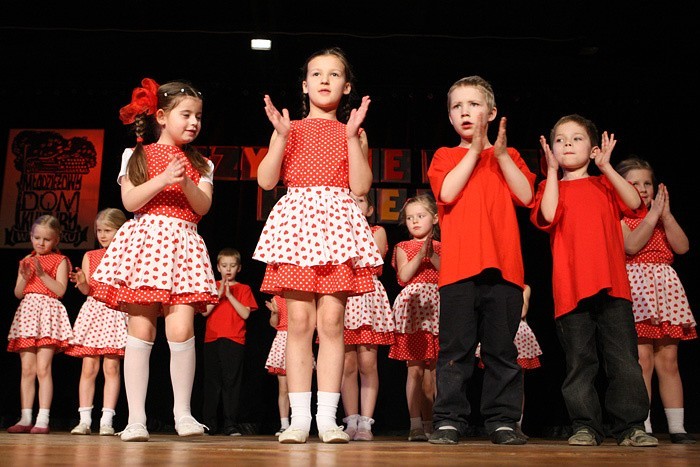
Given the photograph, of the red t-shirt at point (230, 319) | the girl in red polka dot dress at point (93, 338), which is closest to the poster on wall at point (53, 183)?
the red t-shirt at point (230, 319)

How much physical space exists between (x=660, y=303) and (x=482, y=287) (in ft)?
4.89

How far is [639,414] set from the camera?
2.82 meters

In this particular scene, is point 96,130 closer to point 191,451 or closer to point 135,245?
point 135,245

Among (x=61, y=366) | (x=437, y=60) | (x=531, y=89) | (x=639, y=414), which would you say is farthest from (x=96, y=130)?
(x=639, y=414)

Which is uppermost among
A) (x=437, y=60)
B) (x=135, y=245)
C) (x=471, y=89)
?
(x=437, y=60)

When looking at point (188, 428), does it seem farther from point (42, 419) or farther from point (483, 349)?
point (42, 419)

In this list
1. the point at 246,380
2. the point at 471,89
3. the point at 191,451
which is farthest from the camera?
the point at 246,380

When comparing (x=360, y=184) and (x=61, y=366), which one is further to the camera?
(x=61, y=366)

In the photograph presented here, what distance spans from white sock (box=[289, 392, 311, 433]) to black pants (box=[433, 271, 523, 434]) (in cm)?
44

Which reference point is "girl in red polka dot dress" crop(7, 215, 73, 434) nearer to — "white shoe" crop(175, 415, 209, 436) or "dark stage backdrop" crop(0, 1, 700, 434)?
"dark stage backdrop" crop(0, 1, 700, 434)

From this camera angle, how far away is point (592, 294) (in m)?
2.86

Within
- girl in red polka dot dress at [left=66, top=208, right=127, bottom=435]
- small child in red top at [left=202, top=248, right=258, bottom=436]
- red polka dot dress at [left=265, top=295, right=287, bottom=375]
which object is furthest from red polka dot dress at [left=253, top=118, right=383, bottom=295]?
small child in red top at [left=202, top=248, right=258, bottom=436]

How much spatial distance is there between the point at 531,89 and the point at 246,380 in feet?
11.4

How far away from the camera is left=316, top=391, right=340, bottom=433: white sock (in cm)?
261
